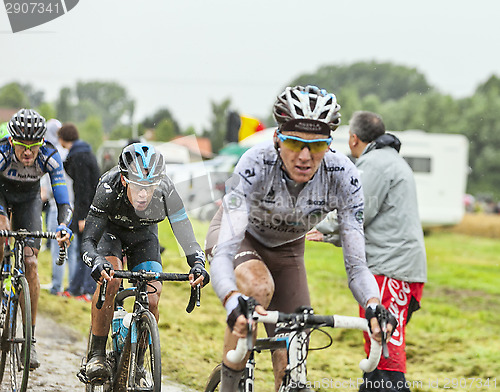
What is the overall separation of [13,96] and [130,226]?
50986 mm

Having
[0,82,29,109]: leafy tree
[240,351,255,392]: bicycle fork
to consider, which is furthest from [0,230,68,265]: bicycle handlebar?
[0,82,29,109]: leafy tree

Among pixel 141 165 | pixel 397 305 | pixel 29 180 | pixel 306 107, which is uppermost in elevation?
pixel 306 107

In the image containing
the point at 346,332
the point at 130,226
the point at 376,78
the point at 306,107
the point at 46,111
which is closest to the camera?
the point at 306,107

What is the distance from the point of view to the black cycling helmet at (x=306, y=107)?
376 centimetres

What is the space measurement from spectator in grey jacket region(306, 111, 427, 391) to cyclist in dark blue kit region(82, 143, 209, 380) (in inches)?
47.4

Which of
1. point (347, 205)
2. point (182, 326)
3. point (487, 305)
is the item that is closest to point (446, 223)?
point (487, 305)

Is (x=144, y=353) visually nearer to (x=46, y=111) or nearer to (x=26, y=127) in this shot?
(x=26, y=127)

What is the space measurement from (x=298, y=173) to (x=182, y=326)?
6360 millimetres

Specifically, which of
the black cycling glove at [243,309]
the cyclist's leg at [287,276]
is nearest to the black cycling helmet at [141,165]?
the cyclist's leg at [287,276]

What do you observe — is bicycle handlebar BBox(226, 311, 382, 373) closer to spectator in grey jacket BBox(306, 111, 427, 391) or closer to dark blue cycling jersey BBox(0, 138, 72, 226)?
spectator in grey jacket BBox(306, 111, 427, 391)

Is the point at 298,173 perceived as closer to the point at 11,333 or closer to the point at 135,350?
the point at 135,350

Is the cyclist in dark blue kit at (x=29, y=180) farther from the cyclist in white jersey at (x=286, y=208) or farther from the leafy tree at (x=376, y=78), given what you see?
the leafy tree at (x=376, y=78)

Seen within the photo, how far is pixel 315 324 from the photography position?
343 cm

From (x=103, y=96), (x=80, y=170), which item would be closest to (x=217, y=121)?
(x=103, y=96)
